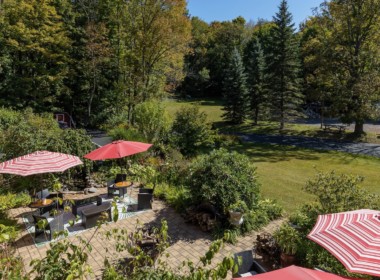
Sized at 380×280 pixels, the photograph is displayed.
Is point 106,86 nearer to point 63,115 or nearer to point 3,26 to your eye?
point 63,115

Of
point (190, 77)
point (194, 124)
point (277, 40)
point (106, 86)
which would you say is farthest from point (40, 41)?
point (190, 77)

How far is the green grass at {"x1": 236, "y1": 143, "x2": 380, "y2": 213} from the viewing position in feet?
43.9

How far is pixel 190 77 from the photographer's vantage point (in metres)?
56.0

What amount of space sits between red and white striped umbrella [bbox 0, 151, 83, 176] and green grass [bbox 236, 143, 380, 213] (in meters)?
8.47

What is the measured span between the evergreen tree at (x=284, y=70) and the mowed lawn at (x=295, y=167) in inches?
236

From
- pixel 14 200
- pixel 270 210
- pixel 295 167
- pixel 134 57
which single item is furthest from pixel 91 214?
pixel 134 57

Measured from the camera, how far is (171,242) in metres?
8.21

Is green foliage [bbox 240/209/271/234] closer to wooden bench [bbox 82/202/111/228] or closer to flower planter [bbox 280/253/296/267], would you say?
flower planter [bbox 280/253/296/267]

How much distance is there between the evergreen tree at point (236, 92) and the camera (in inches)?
1281

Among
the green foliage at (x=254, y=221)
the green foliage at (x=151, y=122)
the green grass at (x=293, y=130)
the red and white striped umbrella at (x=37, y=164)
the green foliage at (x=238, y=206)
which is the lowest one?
the green foliage at (x=254, y=221)

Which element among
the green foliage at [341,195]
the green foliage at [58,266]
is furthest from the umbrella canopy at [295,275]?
the green foliage at [341,195]

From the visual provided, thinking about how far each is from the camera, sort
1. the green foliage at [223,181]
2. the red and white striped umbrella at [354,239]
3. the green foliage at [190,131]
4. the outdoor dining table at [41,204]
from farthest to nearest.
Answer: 1. the green foliage at [190,131]
2. the outdoor dining table at [41,204]
3. the green foliage at [223,181]
4. the red and white striped umbrella at [354,239]

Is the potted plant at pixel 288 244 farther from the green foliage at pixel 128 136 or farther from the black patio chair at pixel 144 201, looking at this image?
the green foliage at pixel 128 136

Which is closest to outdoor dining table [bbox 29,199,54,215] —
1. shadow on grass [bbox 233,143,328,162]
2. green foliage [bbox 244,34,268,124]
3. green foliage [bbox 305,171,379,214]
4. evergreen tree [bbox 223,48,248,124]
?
green foliage [bbox 305,171,379,214]
